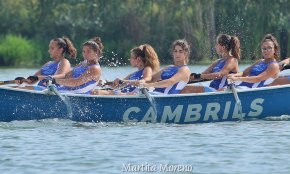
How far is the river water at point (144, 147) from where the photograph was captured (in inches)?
452

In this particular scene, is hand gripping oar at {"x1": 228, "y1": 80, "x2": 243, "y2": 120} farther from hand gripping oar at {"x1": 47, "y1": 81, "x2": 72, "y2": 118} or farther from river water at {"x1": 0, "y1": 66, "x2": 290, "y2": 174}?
hand gripping oar at {"x1": 47, "y1": 81, "x2": 72, "y2": 118}

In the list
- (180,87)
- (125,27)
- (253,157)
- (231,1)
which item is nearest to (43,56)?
(125,27)

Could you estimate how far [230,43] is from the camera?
51.0 feet

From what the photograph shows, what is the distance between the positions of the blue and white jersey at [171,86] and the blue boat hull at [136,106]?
1.29 feet

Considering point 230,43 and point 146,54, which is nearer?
point 146,54

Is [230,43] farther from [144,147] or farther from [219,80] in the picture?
[144,147]

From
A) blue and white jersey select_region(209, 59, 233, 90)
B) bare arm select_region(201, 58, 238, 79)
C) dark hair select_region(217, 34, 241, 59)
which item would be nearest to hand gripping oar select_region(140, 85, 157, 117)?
bare arm select_region(201, 58, 238, 79)

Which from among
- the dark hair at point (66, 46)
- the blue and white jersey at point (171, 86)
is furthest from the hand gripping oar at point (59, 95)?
the blue and white jersey at point (171, 86)

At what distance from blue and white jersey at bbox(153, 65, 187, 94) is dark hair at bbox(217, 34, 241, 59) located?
2.34 feet

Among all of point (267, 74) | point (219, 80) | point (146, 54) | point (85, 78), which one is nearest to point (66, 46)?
point (85, 78)

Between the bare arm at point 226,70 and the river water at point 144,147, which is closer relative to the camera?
the river water at point 144,147

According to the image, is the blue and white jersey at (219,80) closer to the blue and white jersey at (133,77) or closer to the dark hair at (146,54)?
the dark hair at (146,54)

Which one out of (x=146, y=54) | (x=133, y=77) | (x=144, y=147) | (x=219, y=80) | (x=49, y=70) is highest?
(x=146, y=54)

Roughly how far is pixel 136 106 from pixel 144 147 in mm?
2286
